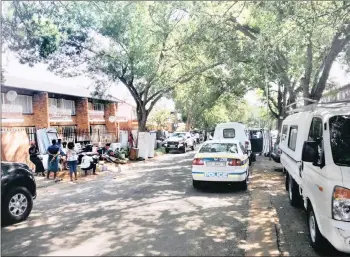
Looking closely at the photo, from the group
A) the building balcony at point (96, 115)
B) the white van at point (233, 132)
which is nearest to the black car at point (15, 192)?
the white van at point (233, 132)

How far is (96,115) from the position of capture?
32656 millimetres

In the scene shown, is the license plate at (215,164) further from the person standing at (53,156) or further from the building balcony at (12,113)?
the building balcony at (12,113)

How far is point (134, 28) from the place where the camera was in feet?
56.1

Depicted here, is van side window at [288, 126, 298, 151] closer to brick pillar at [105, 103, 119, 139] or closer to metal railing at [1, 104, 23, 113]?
metal railing at [1, 104, 23, 113]

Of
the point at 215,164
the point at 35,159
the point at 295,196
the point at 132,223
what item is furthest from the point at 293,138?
the point at 35,159

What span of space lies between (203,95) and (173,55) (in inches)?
509

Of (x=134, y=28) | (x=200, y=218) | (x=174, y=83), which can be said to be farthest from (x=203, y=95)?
(x=200, y=218)

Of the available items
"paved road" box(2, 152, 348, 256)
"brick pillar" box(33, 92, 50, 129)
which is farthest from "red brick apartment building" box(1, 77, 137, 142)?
"paved road" box(2, 152, 348, 256)

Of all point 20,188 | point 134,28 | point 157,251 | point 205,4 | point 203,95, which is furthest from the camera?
point 203,95

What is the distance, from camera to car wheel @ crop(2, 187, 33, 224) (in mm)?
6422

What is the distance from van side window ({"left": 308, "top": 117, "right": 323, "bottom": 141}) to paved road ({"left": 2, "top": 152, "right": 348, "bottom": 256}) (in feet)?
5.55

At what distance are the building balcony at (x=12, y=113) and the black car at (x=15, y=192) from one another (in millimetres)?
16835

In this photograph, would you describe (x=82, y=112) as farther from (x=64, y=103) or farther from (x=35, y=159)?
(x=35, y=159)

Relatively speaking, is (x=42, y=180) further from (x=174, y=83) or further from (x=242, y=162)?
(x=174, y=83)
